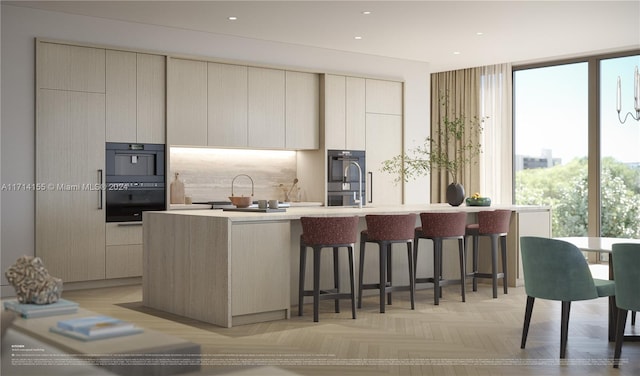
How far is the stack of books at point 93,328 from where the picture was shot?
7.93ft

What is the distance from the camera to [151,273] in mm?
6383

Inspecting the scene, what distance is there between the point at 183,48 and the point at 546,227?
4.50 m

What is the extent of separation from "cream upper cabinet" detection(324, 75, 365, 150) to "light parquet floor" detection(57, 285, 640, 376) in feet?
10.3

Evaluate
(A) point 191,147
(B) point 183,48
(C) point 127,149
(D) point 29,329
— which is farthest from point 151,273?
(D) point 29,329

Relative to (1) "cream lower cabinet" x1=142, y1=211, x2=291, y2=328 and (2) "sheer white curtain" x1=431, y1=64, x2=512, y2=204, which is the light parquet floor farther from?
(2) "sheer white curtain" x1=431, y1=64, x2=512, y2=204

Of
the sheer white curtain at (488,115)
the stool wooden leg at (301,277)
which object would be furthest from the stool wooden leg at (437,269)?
the sheer white curtain at (488,115)

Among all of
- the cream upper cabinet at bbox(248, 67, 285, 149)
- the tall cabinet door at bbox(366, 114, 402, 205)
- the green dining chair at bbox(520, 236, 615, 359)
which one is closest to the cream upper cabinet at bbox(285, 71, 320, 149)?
the cream upper cabinet at bbox(248, 67, 285, 149)

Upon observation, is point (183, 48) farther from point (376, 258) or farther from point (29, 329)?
point (29, 329)

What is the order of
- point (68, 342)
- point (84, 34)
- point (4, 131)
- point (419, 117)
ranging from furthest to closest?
point (419, 117) < point (84, 34) < point (4, 131) < point (68, 342)

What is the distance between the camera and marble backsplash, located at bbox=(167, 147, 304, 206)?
8.70m

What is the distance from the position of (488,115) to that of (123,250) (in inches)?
231

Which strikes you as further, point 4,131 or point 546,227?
point 546,227

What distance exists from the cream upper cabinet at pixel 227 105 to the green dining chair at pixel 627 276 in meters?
5.11

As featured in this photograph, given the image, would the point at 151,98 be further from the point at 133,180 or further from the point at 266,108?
the point at 266,108
